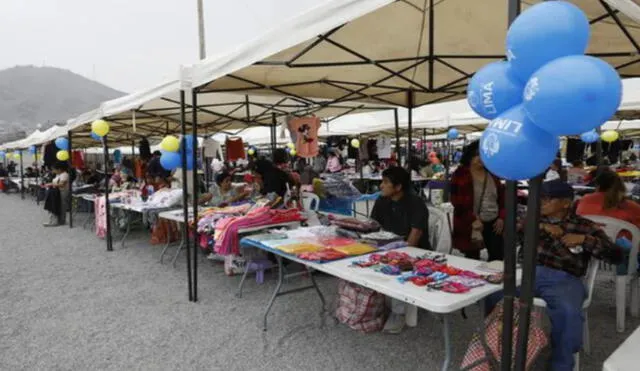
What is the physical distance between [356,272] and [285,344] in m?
1.04

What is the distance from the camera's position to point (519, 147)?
152 cm

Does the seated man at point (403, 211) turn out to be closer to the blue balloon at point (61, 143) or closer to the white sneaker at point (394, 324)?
the white sneaker at point (394, 324)

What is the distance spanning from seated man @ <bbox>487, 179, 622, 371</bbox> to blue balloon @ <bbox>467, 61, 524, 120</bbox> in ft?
3.87

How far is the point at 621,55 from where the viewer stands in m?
3.57

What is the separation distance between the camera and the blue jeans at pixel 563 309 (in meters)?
2.47

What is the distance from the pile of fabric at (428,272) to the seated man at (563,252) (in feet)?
1.23

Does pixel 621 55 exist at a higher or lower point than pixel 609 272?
higher

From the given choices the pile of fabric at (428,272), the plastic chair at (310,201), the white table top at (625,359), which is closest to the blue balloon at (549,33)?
the white table top at (625,359)

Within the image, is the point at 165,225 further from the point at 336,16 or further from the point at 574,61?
the point at 574,61

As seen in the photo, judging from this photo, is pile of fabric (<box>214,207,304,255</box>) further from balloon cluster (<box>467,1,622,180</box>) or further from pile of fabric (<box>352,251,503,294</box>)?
balloon cluster (<box>467,1,622,180</box>)

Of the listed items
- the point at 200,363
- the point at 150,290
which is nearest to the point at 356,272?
the point at 200,363

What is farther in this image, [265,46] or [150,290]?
[150,290]

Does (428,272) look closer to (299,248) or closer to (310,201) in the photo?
(299,248)

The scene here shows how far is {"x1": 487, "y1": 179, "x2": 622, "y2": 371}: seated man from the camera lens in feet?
8.68
